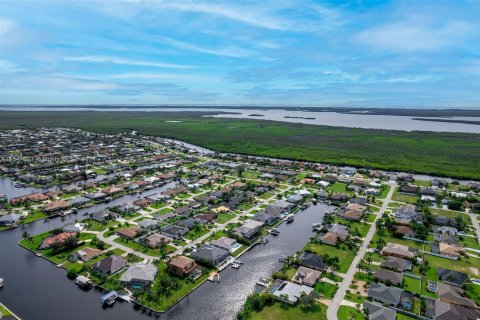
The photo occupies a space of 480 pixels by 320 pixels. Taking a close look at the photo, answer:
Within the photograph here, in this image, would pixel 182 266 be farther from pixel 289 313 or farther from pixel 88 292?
pixel 289 313

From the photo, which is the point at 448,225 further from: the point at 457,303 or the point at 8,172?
the point at 8,172

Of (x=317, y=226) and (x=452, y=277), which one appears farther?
(x=317, y=226)

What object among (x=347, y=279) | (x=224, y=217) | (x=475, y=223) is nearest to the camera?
(x=347, y=279)

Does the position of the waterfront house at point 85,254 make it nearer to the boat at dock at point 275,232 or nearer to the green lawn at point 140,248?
the green lawn at point 140,248

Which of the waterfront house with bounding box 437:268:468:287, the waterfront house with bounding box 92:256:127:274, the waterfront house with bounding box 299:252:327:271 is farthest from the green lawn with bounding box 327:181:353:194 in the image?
the waterfront house with bounding box 92:256:127:274

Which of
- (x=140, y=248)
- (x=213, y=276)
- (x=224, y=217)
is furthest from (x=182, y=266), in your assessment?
(x=224, y=217)

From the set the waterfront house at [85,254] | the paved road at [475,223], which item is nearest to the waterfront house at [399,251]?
the paved road at [475,223]
